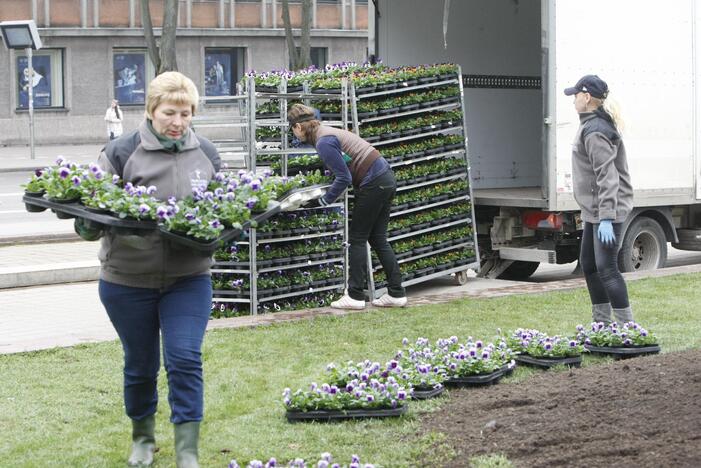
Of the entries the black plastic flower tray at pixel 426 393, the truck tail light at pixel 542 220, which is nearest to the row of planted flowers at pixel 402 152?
the truck tail light at pixel 542 220

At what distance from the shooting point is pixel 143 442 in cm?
615

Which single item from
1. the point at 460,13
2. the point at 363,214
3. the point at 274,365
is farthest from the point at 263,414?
the point at 460,13

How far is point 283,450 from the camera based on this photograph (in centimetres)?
619

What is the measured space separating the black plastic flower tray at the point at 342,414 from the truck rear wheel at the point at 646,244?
8155 millimetres

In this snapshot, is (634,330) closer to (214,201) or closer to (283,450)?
(283,450)

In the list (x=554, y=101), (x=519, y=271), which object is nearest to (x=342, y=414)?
(x=554, y=101)

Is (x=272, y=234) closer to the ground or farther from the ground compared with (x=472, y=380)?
farther from the ground

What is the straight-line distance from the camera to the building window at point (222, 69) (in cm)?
4988

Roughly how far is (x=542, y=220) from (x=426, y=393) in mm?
6724

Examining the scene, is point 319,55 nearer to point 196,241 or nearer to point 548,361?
point 548,361

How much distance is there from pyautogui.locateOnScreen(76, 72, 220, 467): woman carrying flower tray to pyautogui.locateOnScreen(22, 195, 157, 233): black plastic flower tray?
3.4 inches

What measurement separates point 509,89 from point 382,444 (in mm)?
9634

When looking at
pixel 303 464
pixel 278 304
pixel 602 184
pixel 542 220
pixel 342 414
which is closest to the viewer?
pixel 303 464

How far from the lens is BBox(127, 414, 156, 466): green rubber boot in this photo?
610 cm
